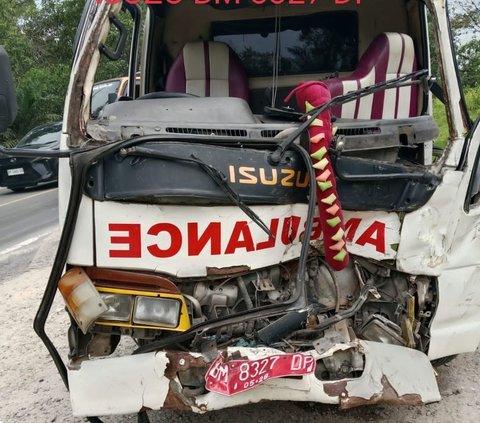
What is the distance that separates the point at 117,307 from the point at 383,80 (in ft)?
6.57

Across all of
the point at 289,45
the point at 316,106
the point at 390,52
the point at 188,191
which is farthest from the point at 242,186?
the point at 289,45

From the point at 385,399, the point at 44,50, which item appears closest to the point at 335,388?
the point at 385,399

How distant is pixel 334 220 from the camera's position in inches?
89.6

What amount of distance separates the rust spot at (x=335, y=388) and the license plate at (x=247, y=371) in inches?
5.6

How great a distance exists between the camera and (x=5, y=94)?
2.33 metres

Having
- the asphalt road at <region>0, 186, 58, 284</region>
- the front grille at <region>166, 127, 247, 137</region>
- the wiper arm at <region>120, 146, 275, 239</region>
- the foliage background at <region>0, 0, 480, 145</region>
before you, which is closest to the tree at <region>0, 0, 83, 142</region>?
the foliage background at <region>0, 0, 480, 145</region>

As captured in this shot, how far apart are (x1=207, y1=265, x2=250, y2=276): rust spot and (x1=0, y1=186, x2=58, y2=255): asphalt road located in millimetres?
5384

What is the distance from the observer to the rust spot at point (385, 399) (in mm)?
2236

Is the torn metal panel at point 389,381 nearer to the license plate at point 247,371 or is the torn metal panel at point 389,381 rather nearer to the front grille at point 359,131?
the license plate at point 247,371

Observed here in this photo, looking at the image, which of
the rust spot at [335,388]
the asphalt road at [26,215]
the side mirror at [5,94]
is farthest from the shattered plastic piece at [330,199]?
the asphalt road at [26,215]

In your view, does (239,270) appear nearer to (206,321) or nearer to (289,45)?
(206,321)

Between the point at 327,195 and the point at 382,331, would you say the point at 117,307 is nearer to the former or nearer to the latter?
the point at 327,195

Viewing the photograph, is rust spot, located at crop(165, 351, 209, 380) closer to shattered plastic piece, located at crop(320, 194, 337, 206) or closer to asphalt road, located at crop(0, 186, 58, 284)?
shattered plastic piece, located at crop(320, 194, 337, 206)

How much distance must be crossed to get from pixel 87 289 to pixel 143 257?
270mm
